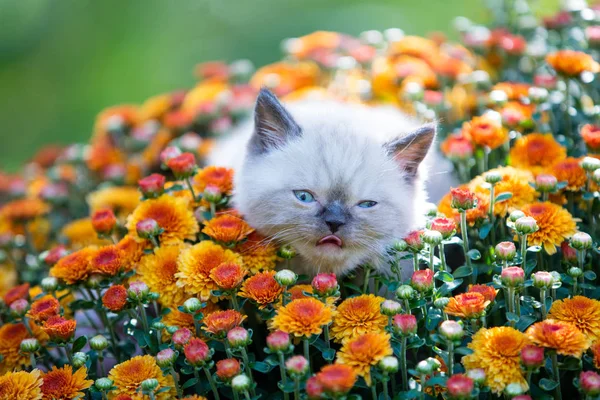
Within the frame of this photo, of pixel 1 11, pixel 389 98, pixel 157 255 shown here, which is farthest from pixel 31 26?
pixel 157 255

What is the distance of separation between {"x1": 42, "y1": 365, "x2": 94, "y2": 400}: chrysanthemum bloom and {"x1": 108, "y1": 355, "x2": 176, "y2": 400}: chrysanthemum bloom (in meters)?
0.05

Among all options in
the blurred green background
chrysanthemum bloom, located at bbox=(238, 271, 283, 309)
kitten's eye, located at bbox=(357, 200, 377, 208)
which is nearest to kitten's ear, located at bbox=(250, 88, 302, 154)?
kitten's eye, located at bbox=(357, 200, 377, 208)

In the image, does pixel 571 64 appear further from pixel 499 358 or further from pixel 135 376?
pixel 135 376

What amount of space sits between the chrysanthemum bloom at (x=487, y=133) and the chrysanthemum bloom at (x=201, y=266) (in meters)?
0.68

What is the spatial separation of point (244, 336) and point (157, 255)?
390 millimetres

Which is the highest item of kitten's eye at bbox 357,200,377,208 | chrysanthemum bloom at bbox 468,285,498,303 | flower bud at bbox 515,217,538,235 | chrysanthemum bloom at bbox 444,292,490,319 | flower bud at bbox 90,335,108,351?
flower bud at bbox 515,217,538,235

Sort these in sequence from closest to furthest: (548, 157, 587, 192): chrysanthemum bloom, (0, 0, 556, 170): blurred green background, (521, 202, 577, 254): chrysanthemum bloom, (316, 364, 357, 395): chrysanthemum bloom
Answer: (316, 364, 357, 395): chrysanthemum bloom < (521, 202, 577, 254): chrysanthemum bloom < (548, 157, 587, 192): chrysanthemum bloom < (0, 0, 556, 170): blurred green background

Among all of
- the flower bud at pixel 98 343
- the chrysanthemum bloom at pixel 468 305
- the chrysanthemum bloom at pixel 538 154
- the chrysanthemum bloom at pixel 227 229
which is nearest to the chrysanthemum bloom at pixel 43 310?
the flower bud at pixel 98 343

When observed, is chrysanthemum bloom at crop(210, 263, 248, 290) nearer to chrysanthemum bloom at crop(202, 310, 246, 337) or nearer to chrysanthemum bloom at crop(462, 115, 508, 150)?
chrysanthemum bloom at crop(202, 310, 246, 337)

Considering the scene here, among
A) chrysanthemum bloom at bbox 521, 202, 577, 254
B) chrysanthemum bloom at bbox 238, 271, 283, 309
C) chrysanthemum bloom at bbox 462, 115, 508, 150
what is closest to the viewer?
chrysanthemum bloom at bbox 238, 271, 283, 309

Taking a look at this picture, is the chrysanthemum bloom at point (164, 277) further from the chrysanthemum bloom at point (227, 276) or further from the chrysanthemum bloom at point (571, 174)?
the chrysanthemum bloom at point (571, 174)

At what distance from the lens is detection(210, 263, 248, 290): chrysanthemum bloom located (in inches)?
49.2

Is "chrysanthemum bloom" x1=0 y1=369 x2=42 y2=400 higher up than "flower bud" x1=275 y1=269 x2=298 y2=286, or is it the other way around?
"flower bud" x1=275 y1=269 x2=298 y2=286

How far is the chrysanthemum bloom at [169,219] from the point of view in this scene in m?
1.50
